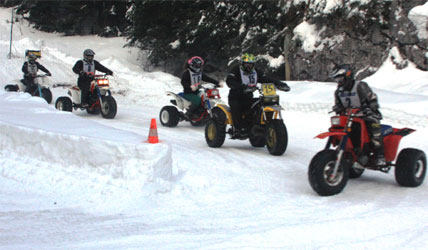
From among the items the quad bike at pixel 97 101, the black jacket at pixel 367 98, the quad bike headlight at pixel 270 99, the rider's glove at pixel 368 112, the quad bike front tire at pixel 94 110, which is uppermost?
the black jacket at pixel 367 98

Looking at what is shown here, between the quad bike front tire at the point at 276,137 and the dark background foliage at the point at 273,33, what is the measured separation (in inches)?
330

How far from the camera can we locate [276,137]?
27.4 feet

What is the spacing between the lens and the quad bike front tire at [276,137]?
8312 millimetres

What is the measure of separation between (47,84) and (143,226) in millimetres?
11702

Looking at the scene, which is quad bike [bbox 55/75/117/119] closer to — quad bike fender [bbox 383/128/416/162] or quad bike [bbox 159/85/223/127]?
Result: quad bike [bbox 159/85/223/127]

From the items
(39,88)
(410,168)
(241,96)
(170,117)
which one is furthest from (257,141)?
(39,88)

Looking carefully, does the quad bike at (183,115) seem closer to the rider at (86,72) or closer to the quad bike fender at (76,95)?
the rider at (86,72)

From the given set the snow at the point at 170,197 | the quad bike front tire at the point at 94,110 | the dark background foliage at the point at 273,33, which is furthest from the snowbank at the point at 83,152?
the dark background foliage at the point at 273,33

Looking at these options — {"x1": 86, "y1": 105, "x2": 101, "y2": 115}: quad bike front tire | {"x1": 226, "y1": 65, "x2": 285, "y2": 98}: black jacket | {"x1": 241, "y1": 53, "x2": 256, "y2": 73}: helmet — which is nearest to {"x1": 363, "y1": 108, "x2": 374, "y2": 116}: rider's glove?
{"x1": 226, "y1": 65, "x2": 285, "y2": 98}: black jacket

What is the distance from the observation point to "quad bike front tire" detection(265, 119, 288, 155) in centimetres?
831

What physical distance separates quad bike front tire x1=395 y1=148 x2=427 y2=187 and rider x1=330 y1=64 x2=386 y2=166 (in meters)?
0.23

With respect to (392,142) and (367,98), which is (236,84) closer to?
(367,98)

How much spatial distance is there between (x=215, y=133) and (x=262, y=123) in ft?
3.40

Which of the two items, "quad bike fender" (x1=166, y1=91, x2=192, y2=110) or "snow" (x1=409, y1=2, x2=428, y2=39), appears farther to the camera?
"snow" (x1=409, y1=2, x2=428, y2=39)
